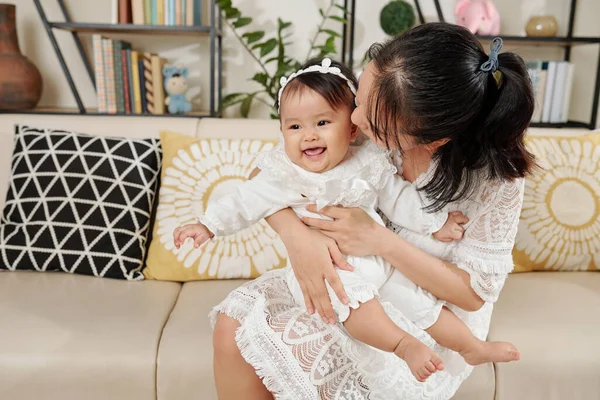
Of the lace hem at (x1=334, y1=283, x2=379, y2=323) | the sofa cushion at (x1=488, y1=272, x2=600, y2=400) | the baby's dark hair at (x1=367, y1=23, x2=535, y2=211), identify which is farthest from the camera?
the sofa cushion at (x1=488, y1=272, x2=600, y2=400)

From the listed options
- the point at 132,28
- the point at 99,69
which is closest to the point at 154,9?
the point at 132,28

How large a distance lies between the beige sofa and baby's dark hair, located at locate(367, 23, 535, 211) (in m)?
0.57

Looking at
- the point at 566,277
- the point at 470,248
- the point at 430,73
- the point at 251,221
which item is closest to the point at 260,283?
the point at 251,221

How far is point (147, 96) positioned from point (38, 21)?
67cm

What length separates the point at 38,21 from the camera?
248cm

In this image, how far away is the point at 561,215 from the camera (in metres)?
1.77

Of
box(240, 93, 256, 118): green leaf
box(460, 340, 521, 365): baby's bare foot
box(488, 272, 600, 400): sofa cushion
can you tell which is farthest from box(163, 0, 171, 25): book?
box(460, 340, 521, 365): baby's bare foot

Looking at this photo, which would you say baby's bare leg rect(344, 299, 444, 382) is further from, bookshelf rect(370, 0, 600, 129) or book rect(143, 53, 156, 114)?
bookshelf rect(370, 0, 600, 129)

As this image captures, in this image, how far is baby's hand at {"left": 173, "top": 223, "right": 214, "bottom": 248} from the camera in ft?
3.63

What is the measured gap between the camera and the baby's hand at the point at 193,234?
1.11 metres

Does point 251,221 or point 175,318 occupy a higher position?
point 251,221

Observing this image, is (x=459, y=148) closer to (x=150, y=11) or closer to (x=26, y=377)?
(x=26, y=377)

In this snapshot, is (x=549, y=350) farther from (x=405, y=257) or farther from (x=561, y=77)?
(x=561, y=77)

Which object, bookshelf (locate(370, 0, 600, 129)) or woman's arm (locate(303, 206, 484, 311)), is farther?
bookshelf (locate(370, 0, 600, 129))
